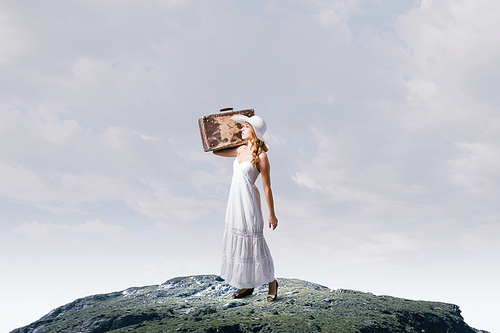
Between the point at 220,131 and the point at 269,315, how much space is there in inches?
185

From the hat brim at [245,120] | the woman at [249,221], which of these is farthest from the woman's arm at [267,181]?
the hat brim at [245,120]

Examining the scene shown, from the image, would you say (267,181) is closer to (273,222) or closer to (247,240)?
(273,222)

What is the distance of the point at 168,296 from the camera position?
533 inches

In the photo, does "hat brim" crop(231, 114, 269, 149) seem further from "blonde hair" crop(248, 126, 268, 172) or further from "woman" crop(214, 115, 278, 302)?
"blonde hair" crop(248, 126, 268, 172)

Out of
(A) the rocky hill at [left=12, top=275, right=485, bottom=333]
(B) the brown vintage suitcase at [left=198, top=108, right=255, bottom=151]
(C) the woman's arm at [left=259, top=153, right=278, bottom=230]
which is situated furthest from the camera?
(B) the brown vintage suitcase at [left=198, top=108, right=255, bottom=151]

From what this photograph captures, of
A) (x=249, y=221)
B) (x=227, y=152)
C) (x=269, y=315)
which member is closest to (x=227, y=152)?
(x=227, y=152)

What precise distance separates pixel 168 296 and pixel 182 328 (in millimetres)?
5106

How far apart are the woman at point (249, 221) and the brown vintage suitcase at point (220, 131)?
1.90 ft

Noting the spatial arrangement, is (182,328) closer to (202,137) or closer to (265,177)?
(265,177)

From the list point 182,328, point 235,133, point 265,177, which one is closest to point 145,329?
point 182,328

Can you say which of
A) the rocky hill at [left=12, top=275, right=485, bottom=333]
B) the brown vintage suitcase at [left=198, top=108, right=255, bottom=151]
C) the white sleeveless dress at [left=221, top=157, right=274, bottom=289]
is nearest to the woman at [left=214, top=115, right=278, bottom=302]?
the white sleeveless dress at [left=221, top=157, right=274, bottom=289]

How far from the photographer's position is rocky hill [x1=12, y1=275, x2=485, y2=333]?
28.8ft

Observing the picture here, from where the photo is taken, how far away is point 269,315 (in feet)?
30.2

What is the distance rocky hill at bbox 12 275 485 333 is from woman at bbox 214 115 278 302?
94 centimetres
